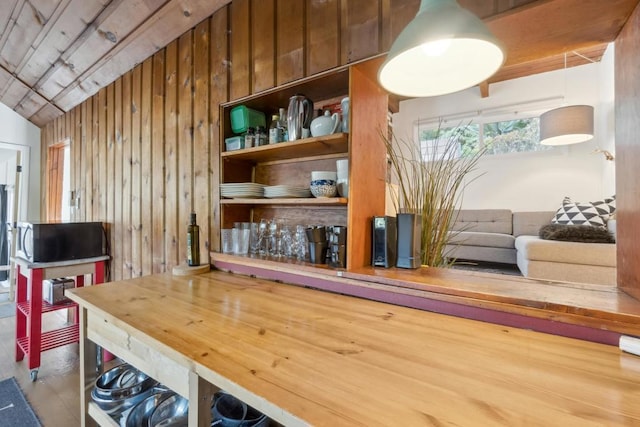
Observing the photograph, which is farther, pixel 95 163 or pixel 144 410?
pixel 95 163

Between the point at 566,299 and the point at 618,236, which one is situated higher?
the point at 618,236

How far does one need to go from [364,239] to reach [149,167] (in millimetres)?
1767

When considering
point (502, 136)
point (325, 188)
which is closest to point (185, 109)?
point (325, 188)

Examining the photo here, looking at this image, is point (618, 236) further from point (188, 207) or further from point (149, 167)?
point (149, 167)

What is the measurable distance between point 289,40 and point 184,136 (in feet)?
3.14

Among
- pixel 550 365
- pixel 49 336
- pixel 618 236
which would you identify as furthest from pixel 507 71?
pixel 49 336

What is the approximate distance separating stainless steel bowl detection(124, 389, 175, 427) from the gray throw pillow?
11.4 feet

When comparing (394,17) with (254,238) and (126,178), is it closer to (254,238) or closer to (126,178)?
(254,238)

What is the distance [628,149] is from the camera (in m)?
0.92

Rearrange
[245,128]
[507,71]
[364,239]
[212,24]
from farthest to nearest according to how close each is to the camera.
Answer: [507,71] < [212,24] < [245,128] < [364,239]

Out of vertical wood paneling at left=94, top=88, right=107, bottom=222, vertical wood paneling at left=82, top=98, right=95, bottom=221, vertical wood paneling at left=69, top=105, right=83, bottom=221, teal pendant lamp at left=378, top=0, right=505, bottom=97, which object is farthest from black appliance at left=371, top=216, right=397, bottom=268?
vertical wood paneling at left=69, top=105, right=83, bottom=221

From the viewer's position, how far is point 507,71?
4.45 m

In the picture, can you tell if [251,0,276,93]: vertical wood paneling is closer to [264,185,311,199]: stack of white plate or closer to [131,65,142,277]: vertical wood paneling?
[264,185,311,199]: stack of white plate

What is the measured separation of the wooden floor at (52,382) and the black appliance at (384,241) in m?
1.82
